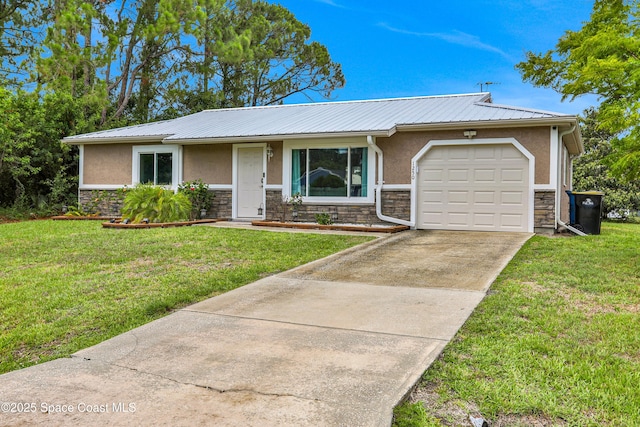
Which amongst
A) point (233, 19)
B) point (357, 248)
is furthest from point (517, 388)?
point (233, 19)

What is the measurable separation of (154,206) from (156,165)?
8.84 feet

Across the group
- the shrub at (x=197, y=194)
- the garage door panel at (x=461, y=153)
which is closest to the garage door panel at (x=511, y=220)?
the garage door panel at (x=461, y=153)

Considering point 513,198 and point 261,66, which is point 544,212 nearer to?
point 513,198

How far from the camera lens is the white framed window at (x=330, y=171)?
12.2 m

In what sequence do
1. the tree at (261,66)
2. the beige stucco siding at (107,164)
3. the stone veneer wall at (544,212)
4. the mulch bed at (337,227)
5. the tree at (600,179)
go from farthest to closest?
the tree at (261,66) → the tree at (600,179) → the beige stucco siding at (107,164) → the mulch bed at (337,227) → the stone veneer wall at (544,212)

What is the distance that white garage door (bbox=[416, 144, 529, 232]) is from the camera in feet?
36.0

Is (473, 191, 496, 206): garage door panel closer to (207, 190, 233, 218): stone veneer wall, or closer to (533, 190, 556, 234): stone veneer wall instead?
(533, 190, 556, 234): stone veneer wall

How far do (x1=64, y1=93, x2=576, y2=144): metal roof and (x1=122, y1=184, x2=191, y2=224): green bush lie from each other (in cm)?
183

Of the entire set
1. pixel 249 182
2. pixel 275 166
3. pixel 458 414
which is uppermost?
pixel 275 166

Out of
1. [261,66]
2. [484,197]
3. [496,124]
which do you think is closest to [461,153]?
[496,124]

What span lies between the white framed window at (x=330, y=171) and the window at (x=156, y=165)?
379 cm

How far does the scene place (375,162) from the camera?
39.7 feet

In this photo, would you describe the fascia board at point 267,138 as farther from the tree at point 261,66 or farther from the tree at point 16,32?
the tree at point 16,32

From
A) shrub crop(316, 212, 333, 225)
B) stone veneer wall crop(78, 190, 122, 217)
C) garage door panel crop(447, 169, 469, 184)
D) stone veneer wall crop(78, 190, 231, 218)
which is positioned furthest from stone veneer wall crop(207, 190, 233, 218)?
garage door panel crop(447, 169, 469, 184)
